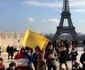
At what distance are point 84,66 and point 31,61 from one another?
174 cm

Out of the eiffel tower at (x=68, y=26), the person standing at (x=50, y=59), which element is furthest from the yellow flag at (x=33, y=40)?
the eiffel tower at (x=68, y=26)

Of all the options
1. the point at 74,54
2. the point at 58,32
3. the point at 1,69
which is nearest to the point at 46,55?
the point at 1,69

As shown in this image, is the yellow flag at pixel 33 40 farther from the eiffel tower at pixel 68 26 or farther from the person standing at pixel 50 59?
the eiffel tower at pixel 68 26

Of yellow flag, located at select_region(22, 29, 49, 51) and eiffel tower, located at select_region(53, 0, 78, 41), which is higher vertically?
→ eiffel tower, located at select_region(53, 0, 78, 41)

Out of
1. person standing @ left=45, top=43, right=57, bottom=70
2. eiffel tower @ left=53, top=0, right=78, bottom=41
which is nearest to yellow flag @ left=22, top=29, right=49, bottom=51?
person standing @ left=45, top=43, right=57, bottom=70

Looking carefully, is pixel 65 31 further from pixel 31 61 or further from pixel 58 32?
pixel 31 61

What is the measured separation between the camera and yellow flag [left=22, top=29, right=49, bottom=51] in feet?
31.2

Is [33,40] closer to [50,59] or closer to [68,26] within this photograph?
[50,59]

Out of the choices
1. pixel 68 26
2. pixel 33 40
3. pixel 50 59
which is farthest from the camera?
pixel 68 26

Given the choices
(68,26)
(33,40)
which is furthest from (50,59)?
(68,26)

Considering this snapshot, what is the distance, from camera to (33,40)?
955 cm

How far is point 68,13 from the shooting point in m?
95.5

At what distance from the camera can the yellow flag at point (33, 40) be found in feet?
31.2

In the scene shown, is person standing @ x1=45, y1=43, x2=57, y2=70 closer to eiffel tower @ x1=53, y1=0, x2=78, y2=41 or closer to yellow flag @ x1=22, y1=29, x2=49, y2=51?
yellow flag @ x1=22, y1=29, x2=49, y2=51
